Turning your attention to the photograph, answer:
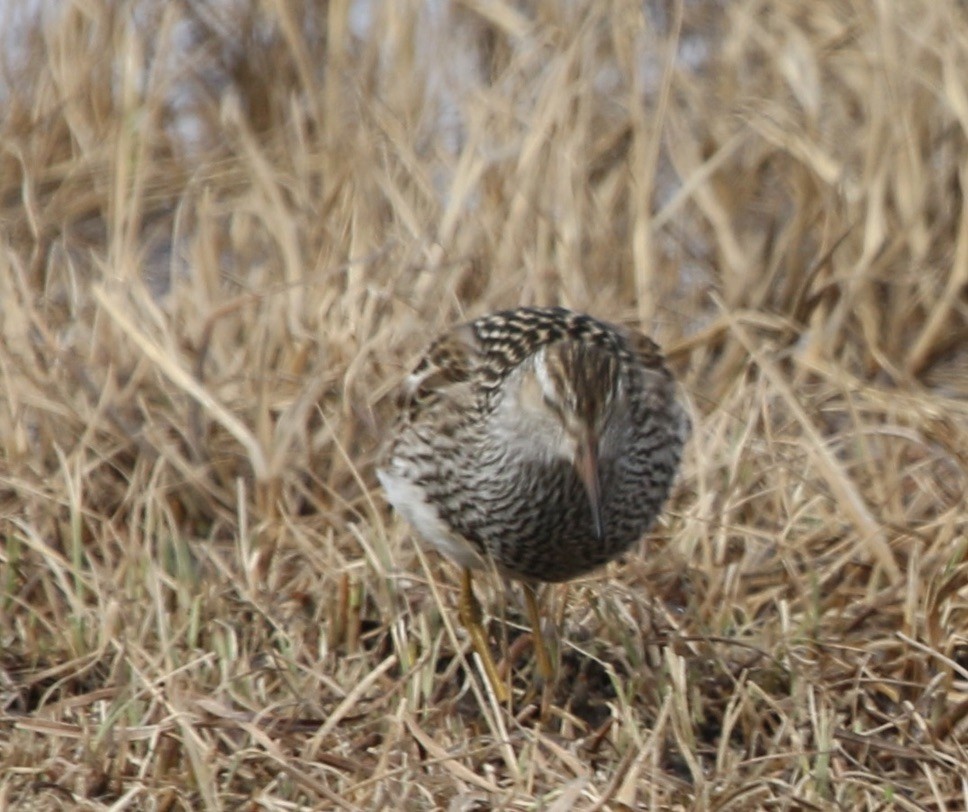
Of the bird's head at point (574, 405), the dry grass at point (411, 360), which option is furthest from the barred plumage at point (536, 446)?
the dry grass at point (411, 360)

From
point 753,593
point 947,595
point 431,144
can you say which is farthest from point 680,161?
point 947,595

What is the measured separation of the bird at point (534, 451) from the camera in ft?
15.7

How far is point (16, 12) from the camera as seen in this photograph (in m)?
8.09

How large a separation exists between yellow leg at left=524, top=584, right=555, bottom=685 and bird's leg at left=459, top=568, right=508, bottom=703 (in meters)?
0.11

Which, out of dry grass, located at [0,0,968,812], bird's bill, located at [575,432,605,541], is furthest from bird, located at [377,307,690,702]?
dry grass, located at [0,0,968,812]

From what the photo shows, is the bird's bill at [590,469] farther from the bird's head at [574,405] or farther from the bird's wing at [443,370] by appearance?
the bird's wing at [443,370]

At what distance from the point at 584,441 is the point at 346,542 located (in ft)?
4.37

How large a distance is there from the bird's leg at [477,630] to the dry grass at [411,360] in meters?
0.06

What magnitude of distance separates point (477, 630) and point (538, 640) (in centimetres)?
17

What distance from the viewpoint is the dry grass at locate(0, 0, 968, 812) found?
16.0 feet

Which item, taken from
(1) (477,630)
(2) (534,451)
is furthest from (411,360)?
(2) (534,451)

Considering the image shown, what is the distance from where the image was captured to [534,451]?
487 centimetres

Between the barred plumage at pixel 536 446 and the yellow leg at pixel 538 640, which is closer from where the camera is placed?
the barred plumage at pixel 536 446

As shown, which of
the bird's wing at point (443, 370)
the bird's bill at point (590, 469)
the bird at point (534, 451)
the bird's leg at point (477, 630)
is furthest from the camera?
the bird's wing at point (443, 370)
